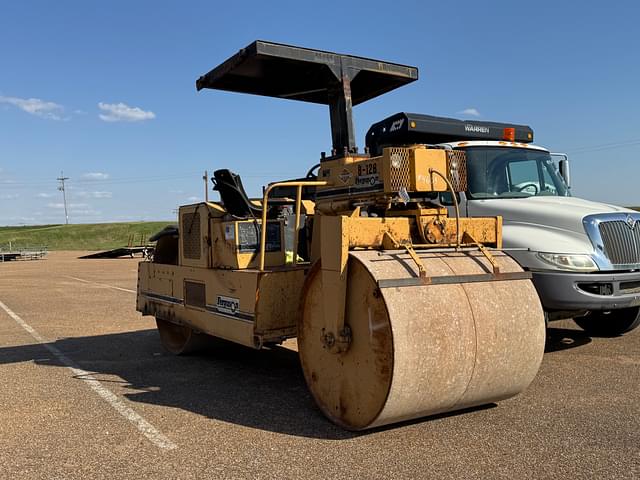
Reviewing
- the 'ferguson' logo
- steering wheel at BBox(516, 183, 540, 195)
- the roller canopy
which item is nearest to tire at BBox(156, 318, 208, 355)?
the 'ferguson' logo

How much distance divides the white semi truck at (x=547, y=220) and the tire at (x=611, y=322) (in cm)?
1

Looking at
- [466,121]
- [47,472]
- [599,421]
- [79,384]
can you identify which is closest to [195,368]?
[79,384]

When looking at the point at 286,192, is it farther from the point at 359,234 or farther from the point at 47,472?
the point at 47,472

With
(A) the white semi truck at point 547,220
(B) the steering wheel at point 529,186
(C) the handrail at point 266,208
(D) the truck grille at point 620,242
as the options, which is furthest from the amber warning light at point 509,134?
(C) the handrail at point 266,208

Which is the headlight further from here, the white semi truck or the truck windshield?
the truck windshield

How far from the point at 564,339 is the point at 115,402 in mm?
5470

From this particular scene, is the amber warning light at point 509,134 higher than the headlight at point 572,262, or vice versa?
the amber warning light at point 509,134

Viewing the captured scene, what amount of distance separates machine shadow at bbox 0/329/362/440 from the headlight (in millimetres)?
2839

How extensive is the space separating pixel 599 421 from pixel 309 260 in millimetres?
2781

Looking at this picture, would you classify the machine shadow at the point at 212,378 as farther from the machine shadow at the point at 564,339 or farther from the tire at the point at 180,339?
the machine shadow at the point at 564,339

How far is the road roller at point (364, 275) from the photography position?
4.06m

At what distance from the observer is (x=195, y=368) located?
21.7 feet

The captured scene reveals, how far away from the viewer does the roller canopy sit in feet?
17.4

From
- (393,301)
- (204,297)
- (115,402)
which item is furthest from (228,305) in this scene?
(393,301)
